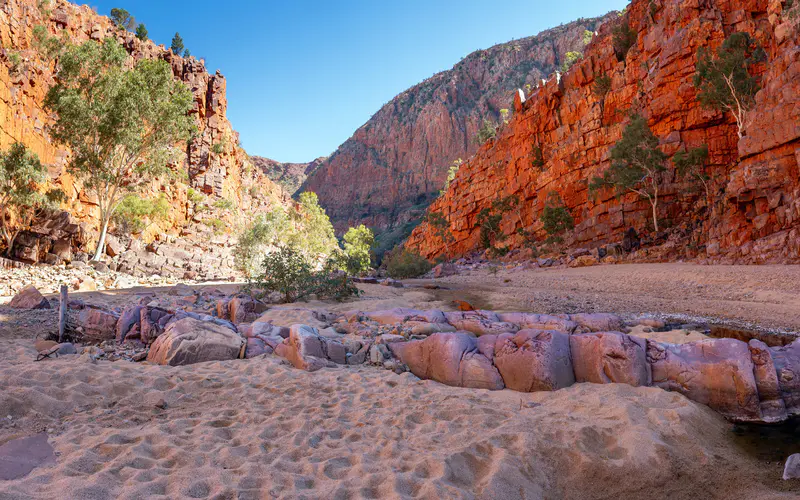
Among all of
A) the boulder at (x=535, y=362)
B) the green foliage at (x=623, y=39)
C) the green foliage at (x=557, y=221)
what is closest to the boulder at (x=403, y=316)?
the boulder at (x=535, y=362)

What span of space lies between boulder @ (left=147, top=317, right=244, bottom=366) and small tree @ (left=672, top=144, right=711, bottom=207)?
93.7 feet

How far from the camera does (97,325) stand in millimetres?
6723

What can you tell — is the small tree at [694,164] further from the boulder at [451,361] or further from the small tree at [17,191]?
the small tree at [17,191]

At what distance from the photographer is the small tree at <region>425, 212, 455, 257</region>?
4869 centimetres

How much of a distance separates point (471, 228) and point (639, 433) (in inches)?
1747

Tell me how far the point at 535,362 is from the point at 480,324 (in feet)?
7.29

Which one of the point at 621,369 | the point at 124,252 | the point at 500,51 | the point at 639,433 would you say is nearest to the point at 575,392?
the point at 621,369

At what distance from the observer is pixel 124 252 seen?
2345cm

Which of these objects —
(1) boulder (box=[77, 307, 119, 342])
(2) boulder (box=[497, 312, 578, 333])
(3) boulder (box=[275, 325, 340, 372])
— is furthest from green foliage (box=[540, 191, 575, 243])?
(1) boulder (box=[77, 307, 119, 342])

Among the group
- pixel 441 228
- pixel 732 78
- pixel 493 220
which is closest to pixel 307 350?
pixel 732 78

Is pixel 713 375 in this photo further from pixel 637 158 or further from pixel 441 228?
pixel 441 228

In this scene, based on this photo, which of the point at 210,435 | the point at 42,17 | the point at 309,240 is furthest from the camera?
the point at 309,240

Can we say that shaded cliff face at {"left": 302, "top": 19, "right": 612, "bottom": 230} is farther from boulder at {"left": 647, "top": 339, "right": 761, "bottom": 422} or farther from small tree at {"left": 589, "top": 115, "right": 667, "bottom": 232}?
boulder at {"left": 647, "top": 339, "right": 761, "bottom": 422}

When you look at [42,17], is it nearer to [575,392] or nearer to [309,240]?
[309,240]
